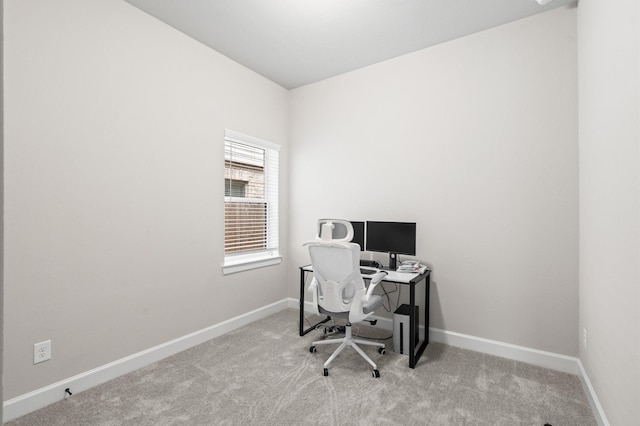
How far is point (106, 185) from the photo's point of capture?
104 inches

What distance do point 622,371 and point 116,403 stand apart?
3.05m

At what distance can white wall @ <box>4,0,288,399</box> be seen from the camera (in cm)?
222

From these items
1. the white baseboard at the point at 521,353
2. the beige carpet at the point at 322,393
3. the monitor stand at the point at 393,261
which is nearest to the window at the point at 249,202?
the beige carpet at the point at 322,393

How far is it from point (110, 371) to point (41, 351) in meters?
0.52

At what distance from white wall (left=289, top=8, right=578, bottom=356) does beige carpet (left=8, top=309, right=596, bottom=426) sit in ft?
1.75

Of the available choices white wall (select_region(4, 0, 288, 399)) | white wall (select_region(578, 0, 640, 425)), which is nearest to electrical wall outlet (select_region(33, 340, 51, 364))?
white wall (select_region(4, 0, 288, 399))

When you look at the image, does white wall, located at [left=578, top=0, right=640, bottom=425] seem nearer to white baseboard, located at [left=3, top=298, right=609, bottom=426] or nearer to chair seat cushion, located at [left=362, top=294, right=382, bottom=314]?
white baseboard, located at [left=3, top=298, right=609, bottom=426]

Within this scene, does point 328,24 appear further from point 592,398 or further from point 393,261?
point 592,398

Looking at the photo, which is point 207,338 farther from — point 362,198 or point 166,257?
point 362,198

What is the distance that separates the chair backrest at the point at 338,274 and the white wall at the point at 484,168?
1025mm

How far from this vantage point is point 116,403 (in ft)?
7.64

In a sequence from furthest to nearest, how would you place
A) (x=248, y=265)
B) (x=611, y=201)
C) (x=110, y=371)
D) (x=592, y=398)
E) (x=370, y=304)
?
(x=248, y=265) < (x=370, y=304) < (x=110, y=371) < (x=592, y=398) < (x=611, y=201)

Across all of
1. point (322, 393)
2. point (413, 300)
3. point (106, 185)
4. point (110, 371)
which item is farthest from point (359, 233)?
point (110, 371)

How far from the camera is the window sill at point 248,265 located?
3658 mm
